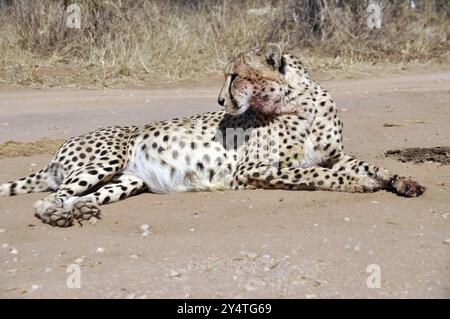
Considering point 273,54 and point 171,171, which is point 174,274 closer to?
point 171,171

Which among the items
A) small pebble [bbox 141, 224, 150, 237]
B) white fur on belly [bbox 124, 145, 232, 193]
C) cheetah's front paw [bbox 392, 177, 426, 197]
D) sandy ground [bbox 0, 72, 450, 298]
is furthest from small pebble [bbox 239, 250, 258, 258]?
white fur on belly [bbox 124, 145, 232, 193]

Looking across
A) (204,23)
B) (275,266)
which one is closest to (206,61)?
(204,23)

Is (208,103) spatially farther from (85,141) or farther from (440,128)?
(85,141)

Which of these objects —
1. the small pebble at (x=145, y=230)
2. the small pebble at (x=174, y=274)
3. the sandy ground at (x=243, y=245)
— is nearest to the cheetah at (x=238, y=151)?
the sandy ground at (x=243, y=245)

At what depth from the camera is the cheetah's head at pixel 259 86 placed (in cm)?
541

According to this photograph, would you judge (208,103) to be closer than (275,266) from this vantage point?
No

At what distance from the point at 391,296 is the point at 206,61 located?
394 inches

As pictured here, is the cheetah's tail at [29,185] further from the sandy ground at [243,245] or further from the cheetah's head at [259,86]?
the cheetah's head at [259,86]

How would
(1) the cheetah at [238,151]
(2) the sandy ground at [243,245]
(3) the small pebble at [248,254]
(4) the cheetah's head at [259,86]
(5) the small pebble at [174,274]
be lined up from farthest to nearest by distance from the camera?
(4) the cheetah's head at [259,86]
(1) the cheetah at [238,151]
(3) the small pebble at [248,254]
(5) the small pebble at [174,274]
(2) the sandy ground at [243,245]

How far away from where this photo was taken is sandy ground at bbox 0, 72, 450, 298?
11.3 feet

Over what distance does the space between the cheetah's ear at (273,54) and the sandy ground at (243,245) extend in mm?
918

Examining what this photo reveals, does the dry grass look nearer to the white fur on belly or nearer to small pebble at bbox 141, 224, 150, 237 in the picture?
the white fur on belly

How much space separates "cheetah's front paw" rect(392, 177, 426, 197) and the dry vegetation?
7511mm

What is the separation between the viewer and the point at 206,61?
13.0m
